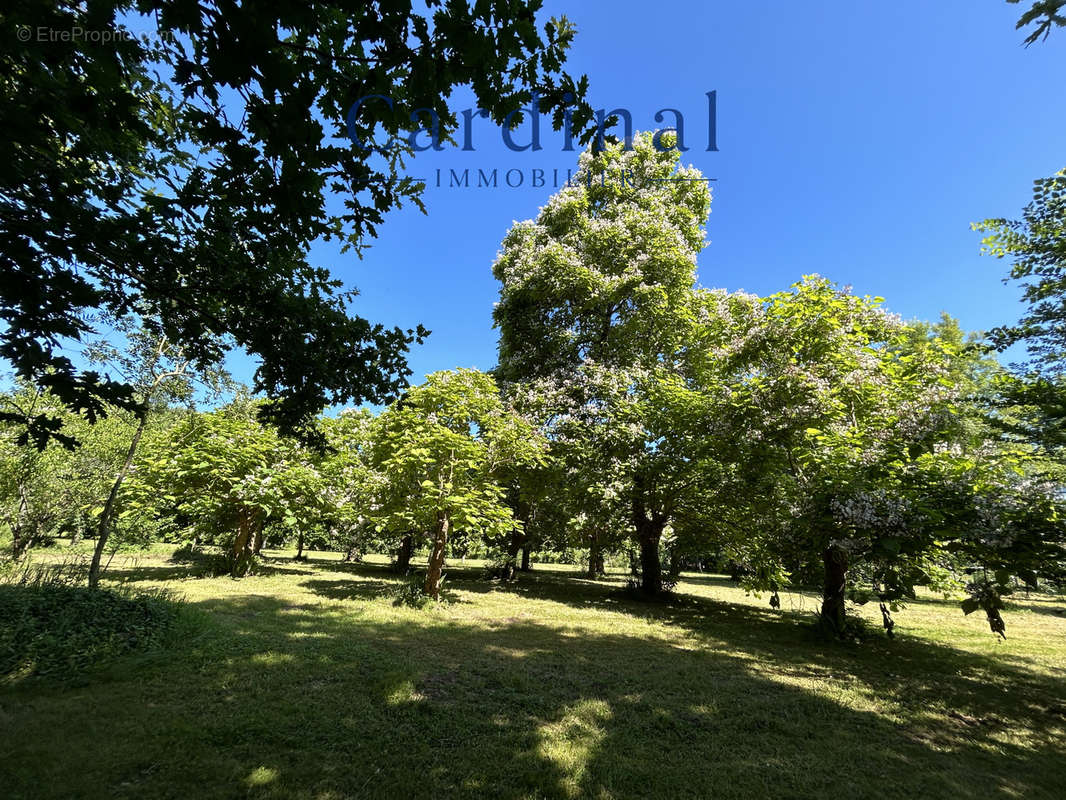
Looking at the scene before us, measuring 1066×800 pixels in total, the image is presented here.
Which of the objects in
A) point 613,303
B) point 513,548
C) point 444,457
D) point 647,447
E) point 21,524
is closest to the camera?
point 444,457

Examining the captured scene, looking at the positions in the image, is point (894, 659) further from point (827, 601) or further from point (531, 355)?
point (531, 355)

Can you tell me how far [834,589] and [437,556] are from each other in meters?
10.9

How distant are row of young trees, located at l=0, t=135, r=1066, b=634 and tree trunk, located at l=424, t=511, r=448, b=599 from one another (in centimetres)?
12

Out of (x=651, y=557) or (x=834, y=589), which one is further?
(x=651, y=557)

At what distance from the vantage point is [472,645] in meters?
7.96

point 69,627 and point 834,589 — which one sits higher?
point 834,589

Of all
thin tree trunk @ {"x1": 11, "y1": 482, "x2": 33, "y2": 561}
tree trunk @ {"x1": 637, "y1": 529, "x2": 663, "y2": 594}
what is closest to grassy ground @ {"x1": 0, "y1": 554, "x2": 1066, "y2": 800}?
tree trunk @ {"x1": 637, "y1": 529, "x2": 663, "y2": 594}

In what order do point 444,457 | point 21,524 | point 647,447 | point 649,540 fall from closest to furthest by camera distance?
point 444,457 → point 647,447 → point 649,540 → point 21,524

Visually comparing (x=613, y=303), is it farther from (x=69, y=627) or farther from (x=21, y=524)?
(x=21, y=524)

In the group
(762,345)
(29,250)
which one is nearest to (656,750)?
(29,250)

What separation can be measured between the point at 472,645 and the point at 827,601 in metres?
9.48

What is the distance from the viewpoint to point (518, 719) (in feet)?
15.8

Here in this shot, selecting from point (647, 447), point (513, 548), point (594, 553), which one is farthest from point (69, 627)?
point (594, 553)

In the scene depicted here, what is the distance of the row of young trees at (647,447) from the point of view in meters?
Result: 7.51
